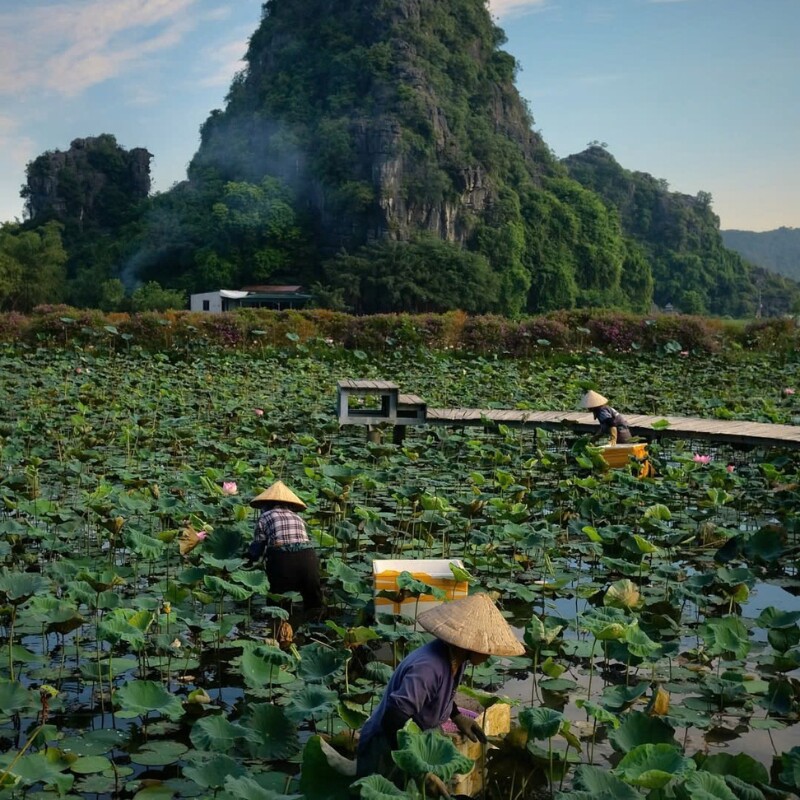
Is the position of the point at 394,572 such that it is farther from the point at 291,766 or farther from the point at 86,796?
the point at 86,796

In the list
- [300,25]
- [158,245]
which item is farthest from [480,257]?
[300,25]

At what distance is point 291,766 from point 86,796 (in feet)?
1.88

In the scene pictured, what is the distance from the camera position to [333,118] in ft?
178

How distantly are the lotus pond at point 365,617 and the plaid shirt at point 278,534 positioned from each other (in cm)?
12

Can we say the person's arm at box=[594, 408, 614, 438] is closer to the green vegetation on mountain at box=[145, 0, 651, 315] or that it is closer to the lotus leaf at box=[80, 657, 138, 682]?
the lotus leaf at box=[80, 657, 138, 682]

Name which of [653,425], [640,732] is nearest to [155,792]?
[640,732]

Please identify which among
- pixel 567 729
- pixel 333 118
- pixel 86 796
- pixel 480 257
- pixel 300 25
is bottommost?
pixel 86 796

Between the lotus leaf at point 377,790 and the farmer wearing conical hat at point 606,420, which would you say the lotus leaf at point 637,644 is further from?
the farmer wearing conical hat at point 606,420

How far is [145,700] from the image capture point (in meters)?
2.83

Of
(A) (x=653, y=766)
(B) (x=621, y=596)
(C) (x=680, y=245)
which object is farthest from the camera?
(C) (x=680, y=245)

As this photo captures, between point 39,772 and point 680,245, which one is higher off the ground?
point 680,245

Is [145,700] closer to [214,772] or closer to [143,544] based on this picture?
[214,772]

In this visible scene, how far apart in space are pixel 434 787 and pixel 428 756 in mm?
196

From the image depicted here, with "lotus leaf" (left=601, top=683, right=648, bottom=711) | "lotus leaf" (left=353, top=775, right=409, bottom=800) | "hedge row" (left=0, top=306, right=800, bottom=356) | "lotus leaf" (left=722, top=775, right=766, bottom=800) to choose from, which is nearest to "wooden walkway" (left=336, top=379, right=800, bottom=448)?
"lotus leaf" (left=601, top=683, right=648, bottom=711)
